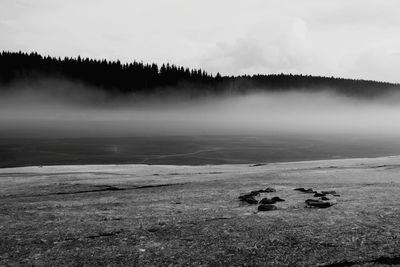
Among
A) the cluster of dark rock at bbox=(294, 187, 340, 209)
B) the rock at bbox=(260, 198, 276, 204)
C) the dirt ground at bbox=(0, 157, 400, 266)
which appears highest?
the cluster of dark rock at bbox=(294, 187, 340, 209)

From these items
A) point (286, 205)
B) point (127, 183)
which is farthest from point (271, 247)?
point (127, 183)

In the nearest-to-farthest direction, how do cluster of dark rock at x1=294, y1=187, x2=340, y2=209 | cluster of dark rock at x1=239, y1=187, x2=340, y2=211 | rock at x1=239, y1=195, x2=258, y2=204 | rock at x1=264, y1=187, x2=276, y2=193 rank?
cluster of dark rock at x1=239, y1=187, x2=340, y2=211 → cluster of dark rock at x1=294, y1=187, x2=340, y2=209 → rock at x1=239, y1=195, x2=258, y2=204 → rock at x1=264, y1=187, x2=276, y2=193

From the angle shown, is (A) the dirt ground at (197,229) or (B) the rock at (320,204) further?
(B) the rock at (320,204)

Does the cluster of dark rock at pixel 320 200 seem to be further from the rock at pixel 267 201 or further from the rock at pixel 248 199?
the rock at pixel 248 199

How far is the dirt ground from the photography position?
24.5 feet

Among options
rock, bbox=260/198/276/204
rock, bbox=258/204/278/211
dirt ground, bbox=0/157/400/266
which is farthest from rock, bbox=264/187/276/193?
rock, bbox=258/204/278/211

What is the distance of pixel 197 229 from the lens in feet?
29.6

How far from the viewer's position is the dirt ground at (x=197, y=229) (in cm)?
747

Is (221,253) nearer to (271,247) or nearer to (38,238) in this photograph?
(271,247)

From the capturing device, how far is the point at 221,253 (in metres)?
7.66

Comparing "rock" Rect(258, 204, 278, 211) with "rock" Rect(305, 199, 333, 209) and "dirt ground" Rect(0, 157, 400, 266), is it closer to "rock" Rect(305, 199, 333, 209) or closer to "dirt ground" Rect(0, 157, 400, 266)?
"dirt ground" Rect(0, 157, 400, 266)

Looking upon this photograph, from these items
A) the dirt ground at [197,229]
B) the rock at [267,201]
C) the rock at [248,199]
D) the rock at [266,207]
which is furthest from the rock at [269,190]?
the rock at [266,207]

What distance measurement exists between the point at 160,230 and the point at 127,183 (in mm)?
7965

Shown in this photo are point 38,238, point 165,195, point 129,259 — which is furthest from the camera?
point 165,195
